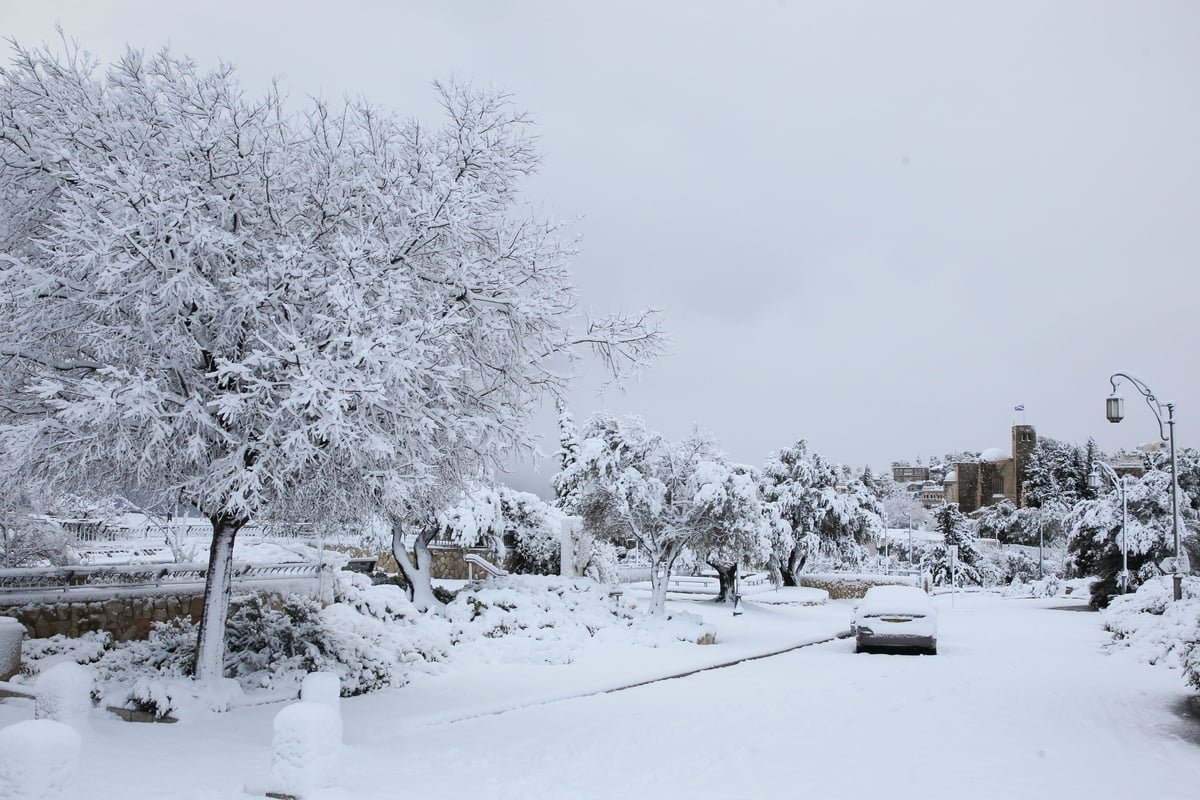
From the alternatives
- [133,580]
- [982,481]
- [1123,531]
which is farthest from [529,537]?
[982,481]

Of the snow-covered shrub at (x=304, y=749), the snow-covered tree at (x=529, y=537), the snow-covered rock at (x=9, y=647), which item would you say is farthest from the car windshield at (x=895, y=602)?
the snow-covered rock at (x=9, y=647)

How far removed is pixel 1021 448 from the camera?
12269 centimetres

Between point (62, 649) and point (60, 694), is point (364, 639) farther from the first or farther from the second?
point (60, 694)

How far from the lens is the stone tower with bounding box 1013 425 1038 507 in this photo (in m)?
121

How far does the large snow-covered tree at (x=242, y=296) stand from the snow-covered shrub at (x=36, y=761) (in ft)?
11.8

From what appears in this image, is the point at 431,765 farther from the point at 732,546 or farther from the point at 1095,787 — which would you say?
the point at 732,546

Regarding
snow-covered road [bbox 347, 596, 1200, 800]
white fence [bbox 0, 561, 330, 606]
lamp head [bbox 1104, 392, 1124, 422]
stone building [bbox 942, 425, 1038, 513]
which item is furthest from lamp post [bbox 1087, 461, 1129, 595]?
stone building [bbox 942, 425, 1038, 513]

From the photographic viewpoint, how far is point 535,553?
103 feet

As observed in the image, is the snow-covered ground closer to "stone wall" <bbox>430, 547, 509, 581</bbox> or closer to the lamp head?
the lamp head

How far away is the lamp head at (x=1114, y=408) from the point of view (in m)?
20.4

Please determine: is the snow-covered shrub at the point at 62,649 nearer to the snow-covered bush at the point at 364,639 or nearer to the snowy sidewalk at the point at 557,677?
the snow-covered bush at the point at 364,639

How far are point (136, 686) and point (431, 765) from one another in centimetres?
408

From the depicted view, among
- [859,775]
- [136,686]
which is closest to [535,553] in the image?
[136,686]

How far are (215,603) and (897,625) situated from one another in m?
15.0
